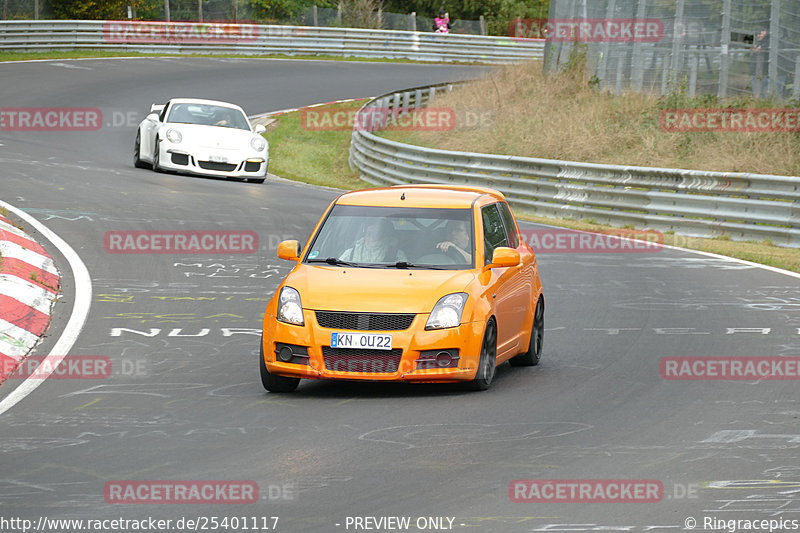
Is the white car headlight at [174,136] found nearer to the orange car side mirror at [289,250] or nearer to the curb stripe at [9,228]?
the curb stripe at [9,228]

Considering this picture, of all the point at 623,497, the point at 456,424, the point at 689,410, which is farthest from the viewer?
the point at 689,410

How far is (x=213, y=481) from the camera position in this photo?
6.95 metres

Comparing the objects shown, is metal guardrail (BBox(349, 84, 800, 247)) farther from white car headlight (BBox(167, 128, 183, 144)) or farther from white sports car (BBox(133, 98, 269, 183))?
white car headlight (BBox(167, 128, 183, 144))

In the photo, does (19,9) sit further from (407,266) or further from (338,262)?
(407,266)

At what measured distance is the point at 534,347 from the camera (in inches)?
430

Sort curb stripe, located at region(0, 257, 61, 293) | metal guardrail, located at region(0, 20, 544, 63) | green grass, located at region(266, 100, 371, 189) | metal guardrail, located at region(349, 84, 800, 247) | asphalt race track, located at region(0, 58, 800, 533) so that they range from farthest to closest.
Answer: metal guardrail, located at region(0, 20, 544, 63), green grass, located at region(266, 100, 371, 189), metal guardrail, located at region(349, 84, 800, 247), curb stripe, located at region(0, 257, 61, 293), asphalt race track, located at region(0, 58, 800, 533)

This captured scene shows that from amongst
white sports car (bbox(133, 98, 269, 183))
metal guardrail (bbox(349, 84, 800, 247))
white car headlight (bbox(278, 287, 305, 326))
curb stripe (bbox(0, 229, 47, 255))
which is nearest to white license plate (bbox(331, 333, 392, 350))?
white car headlight (bbox(278, 287, 305, 326))

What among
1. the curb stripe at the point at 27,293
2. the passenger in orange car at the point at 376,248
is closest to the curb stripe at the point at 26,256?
the curb stripe at the point at 27,293

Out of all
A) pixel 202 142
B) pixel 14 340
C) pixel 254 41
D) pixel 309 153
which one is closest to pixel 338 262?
pixel 14 340

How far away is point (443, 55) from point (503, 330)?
46743 mm

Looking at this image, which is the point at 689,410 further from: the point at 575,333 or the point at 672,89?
the point at 672,89

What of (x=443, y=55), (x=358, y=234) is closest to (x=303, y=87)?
(x=443, y=55)

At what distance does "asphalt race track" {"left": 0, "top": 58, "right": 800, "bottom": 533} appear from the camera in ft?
21.6

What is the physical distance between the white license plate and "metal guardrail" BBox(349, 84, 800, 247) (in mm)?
→ 12234
